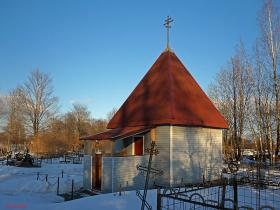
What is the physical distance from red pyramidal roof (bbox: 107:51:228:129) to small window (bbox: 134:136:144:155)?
73 centimetres

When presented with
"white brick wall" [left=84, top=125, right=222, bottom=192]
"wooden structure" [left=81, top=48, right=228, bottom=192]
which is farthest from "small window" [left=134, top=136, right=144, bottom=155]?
"white brick wall" [left=84, top=125, right=222, bottom=192]

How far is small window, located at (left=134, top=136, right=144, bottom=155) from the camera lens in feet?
49.7

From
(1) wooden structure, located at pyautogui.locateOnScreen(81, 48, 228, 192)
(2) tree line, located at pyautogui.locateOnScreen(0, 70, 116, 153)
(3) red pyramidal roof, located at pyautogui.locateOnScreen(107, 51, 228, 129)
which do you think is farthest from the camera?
(2) tree line, located at pyautogui.locateOnScreen(0, 70, 116, 153)

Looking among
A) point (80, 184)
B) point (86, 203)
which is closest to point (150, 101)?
point (80, 184)

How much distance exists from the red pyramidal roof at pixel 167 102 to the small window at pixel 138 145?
726 mm

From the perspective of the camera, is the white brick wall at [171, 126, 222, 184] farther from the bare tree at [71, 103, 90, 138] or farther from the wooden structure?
the bare tree at [71, 103, 90, 138]

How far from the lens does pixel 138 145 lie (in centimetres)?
1531

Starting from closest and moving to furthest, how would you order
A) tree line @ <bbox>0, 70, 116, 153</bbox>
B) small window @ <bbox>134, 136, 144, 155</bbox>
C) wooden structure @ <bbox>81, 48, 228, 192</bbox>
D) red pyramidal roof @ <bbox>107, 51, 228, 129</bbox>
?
wooden structure @ <bbox>81, 48, 228, 192</bbox>, red pyramidal roof @ <bbox>107, 51, 228, 129</bbox>, small window @ <bbox>134, 136, 144, 155</bbox>, tree line @ <bbox>0, 70, 116, 153</bbox>

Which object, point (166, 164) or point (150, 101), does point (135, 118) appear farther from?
point (166, 164)

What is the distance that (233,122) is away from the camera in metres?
28.7

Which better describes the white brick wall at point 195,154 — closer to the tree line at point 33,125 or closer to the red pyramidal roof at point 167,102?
the red pyramidal roof at point 167,102

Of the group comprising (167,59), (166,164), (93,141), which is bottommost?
(166,164)

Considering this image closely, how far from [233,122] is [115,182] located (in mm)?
18698

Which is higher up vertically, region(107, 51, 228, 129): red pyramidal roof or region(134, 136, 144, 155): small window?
region(107, 51, 228, 129): red pyramidal roof
